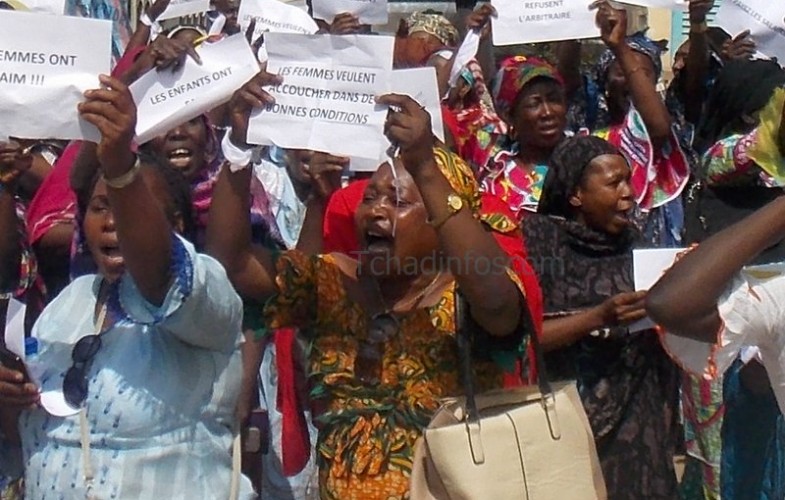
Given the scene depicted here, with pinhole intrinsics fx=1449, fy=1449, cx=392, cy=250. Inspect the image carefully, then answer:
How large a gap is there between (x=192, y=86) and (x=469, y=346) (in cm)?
90

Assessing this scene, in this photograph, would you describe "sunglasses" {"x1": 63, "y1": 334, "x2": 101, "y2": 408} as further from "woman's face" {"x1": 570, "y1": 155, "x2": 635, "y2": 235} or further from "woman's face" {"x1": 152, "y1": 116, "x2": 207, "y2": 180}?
"woman's face" {"x1": 570, "y1": 155, "x2": 635, "y2": 235}

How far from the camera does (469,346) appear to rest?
344cm

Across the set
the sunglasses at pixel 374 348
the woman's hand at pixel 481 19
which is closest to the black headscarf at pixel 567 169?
the woman's hand at pixel 481 19

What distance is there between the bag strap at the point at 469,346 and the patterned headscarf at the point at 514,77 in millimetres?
2208

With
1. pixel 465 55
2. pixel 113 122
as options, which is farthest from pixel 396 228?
pixel 465 55

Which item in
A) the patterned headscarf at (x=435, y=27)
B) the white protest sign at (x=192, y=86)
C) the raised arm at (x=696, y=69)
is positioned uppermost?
the white protest sign at (x=192, y=86)

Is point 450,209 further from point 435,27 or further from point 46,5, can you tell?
point 435,27

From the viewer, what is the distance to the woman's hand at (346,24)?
482 cm

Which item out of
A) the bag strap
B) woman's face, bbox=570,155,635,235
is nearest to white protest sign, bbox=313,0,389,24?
woman's face, bbox=570,155,635,235

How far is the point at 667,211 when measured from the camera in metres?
5.41

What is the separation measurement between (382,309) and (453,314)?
20 centimetres

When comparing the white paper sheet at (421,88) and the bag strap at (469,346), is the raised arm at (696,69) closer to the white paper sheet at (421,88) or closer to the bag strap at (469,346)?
the white paper sheet at (421,88)

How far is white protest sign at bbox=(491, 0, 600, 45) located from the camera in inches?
198

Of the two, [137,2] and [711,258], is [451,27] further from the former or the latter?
[711,258]
